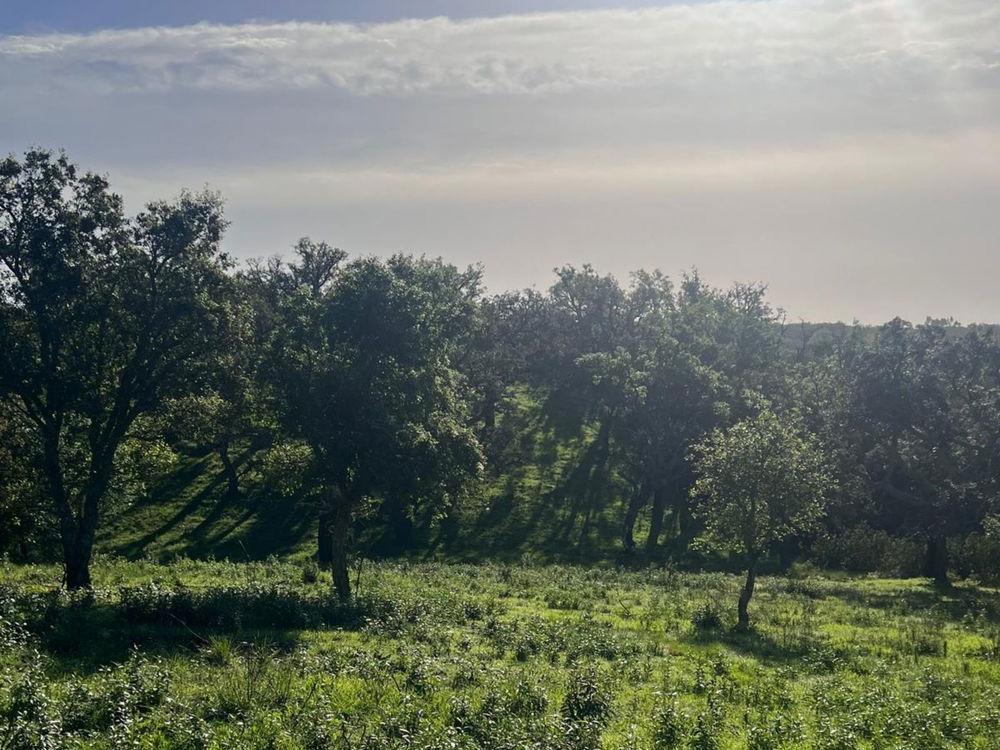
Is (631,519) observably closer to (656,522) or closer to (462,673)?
(656,522)

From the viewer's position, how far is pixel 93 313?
97.5 ft

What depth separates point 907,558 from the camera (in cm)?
5722

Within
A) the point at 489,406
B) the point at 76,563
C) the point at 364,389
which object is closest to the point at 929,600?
the point at 364,389

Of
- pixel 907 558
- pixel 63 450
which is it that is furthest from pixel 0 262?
pixel 907 558

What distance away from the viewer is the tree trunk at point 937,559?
51.5 m

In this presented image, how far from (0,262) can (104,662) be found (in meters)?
17.9

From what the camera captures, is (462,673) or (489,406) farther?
(489,406)

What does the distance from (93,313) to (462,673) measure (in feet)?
68.2

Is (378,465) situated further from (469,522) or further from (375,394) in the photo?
(469,522)

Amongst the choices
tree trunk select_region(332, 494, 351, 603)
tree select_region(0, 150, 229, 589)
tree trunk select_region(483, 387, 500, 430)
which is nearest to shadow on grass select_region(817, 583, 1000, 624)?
tree trunk select_region(332, 494, 351, 603)

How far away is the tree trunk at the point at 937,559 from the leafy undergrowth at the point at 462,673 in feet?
63.4

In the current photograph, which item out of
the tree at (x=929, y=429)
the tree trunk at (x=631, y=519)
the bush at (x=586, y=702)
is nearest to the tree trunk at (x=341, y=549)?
the bush at (x=586, y=702)

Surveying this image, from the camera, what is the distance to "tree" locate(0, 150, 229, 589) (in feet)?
95.8

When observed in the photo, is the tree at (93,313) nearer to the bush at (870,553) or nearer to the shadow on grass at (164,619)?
the shadow on grass at (164,619)
